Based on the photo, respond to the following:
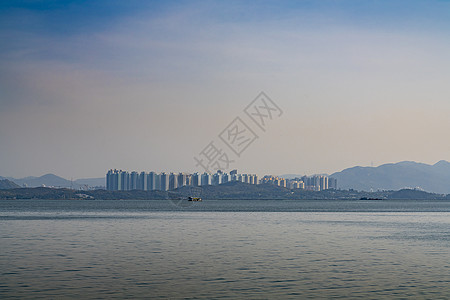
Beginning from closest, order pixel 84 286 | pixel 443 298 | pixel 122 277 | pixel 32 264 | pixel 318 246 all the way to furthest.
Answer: pixel 443 298, pixel 84 286, pixel 122 277, pixel 32 264, pixel 318 246

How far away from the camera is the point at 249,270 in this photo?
33906 millimetres

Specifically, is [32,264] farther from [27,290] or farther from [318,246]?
[318,246]

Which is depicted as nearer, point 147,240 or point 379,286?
point 379,286

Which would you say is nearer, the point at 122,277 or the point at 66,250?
the point at 122,277

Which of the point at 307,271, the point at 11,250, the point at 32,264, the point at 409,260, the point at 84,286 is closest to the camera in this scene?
the point at 84,286

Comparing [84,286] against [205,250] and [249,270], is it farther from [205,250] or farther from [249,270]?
[205,250]

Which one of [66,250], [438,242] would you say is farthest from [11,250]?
[438,242]

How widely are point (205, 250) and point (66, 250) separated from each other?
37.3 ft

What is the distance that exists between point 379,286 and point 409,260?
12.1 m

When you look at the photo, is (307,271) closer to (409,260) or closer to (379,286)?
(379,286)

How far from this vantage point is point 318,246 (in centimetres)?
4931

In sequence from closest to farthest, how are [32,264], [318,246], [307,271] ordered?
[307,271] < [32,264] < [318,246]

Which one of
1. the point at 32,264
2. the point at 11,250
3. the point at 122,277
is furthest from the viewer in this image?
the point at 11,250

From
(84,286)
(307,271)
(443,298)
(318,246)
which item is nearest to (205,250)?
(318,246)
